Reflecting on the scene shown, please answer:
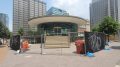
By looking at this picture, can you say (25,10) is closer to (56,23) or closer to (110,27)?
(56,23)

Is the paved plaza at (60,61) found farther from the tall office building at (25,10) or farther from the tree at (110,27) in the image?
the tall office building at (25,10)

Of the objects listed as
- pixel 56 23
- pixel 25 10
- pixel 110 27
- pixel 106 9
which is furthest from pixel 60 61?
pixel 25 10

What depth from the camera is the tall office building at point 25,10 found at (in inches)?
4695

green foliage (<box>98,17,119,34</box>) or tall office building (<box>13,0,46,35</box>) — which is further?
tall office building (<box>13,0,46,35</box>)

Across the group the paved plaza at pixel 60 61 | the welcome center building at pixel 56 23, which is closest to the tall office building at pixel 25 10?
the welcome center building at pixel 56 23

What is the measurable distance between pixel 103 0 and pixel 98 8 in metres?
9.16

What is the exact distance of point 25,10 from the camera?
12156 cm

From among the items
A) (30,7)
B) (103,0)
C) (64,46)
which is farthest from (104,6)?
(64,46)

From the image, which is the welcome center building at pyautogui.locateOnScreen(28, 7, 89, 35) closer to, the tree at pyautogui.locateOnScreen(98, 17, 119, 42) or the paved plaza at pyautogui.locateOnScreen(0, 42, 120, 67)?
the tree at pyautogui.locateOnScreen(98, 17, 119, 42)

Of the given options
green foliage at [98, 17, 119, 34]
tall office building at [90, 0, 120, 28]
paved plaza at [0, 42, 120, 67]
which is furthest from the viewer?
tall office building at [90, 0, 120, 28]

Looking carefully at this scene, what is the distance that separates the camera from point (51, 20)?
52.7 metres

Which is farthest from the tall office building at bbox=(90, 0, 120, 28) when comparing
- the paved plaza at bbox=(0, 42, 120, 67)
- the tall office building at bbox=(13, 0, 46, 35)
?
the paved plaza at bbox=(0, 42, 120, 67)

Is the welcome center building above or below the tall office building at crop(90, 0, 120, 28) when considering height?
below

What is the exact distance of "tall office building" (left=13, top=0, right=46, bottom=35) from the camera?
119250 millimetres
